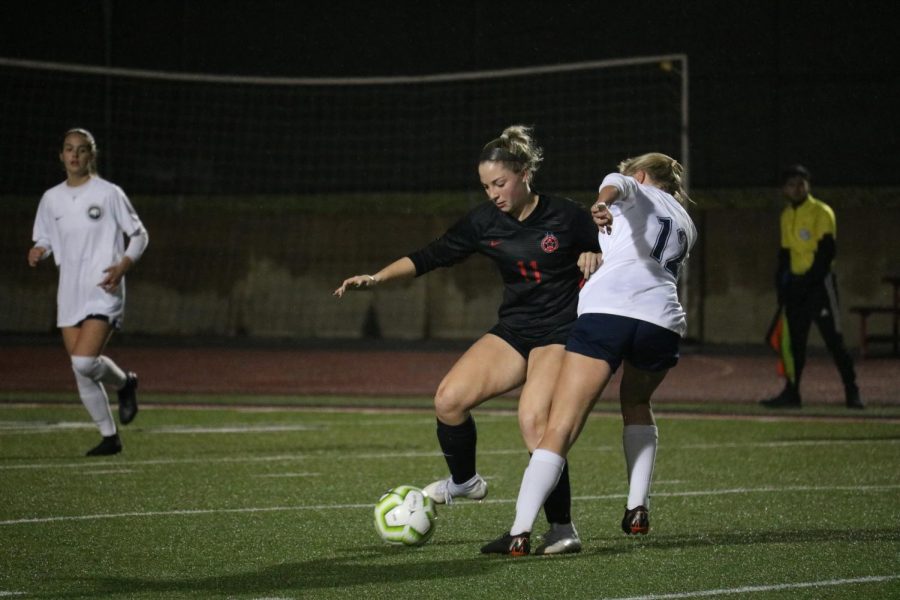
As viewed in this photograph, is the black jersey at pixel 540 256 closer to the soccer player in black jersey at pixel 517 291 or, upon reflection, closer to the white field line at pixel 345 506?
the soccer player in black jersey at pixel 517 291

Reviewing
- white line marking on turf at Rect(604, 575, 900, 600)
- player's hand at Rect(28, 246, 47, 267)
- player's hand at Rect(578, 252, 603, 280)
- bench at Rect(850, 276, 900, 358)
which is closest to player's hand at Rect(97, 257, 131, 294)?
player's hand at Rect(28, 246, 47, 267)

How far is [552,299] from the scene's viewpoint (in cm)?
689

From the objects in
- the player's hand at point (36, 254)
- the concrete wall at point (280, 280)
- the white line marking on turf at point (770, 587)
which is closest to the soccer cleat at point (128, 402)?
the player's hand at point (36, 254)

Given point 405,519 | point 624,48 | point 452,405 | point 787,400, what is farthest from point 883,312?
point 405,519

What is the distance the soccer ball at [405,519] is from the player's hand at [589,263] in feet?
4.30

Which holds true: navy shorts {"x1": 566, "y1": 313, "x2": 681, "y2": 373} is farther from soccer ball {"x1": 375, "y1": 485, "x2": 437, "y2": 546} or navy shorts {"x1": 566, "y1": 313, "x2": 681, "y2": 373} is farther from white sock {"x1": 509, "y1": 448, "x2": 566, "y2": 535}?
soccer ball {"x1": 375, "y1": 485, "x2": 437, "y2": 546}

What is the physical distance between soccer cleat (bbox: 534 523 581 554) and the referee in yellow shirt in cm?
754

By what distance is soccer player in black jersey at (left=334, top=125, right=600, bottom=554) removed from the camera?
263 inches

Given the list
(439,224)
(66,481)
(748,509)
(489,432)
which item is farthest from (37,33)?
(748,509)

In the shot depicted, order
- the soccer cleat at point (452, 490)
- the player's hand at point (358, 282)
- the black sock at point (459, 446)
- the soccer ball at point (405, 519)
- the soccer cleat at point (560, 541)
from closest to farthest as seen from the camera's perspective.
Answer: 1. the soccer cleat at point (560, 541)
2. the soccer ball at point (405, 519)
3. the player's hand at point (358, 282)
4. the black sock at point (459, 446)
5. the soccer cleat at point (452, 490)

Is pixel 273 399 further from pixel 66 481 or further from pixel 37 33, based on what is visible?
pixel 37 33

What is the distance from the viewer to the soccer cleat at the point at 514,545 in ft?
20.5

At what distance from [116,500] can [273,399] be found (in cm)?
716

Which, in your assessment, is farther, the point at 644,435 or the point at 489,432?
the point at 489,432
